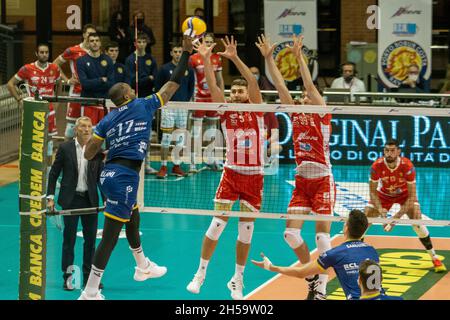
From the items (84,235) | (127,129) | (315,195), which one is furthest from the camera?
(84,235)

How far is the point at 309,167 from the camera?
13.0 meters

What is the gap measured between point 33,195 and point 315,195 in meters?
3.72

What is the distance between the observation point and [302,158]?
514 inches

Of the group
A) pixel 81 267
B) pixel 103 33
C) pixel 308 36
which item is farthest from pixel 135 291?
pixel 103 33

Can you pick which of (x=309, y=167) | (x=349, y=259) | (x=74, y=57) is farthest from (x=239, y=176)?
(x=74, y=57)

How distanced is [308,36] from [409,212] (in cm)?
1154

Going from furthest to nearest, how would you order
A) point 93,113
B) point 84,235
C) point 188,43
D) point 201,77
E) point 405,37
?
point 405,37 < point 201,77 < point 93,113 < point 84,235 < point 188,43

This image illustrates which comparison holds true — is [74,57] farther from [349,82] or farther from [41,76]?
[349,82]

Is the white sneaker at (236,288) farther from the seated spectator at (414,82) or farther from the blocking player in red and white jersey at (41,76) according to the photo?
the seated spectator at (414,82)

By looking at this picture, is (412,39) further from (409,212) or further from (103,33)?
(409,212)

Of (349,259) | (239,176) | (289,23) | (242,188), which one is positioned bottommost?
(349,259)

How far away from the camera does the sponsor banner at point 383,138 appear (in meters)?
22.7

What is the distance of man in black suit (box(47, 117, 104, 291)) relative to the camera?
13680 millimetres

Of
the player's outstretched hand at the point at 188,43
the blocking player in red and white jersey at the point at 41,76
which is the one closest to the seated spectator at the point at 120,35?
the blocking player in red and white jersey at the point at 41,76
